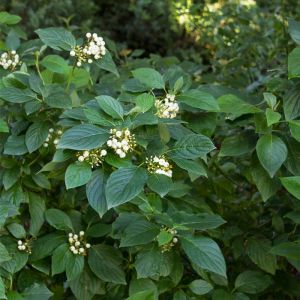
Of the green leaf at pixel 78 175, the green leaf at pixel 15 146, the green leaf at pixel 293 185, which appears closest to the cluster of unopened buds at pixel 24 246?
the green leaf at pixel 15 146

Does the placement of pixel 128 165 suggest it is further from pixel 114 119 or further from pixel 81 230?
pixel 81 230

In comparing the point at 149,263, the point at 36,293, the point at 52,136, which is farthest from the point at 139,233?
the point at 52,136

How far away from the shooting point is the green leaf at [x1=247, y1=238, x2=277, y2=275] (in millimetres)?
1609

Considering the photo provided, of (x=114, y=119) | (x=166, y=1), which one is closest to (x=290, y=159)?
(x=114, y=119)

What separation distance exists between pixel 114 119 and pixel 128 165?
12cm

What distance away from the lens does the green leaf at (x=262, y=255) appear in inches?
63.4

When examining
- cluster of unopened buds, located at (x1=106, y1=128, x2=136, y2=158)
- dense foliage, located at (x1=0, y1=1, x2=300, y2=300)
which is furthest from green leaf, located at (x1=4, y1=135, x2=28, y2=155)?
cluster of unopened buds, located at (x1=106, y1=128, x2=136, y2=158)

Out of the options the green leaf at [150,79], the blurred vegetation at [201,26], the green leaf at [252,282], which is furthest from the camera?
the blurred vegetation at [201,26]

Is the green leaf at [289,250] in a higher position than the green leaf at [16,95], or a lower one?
lower

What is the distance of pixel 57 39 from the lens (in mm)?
1476

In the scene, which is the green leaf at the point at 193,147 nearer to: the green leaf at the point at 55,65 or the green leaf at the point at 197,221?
the green leaf at the point at 197,221

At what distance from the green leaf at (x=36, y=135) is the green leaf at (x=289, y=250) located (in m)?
0.66

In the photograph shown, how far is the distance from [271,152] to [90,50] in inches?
21.4

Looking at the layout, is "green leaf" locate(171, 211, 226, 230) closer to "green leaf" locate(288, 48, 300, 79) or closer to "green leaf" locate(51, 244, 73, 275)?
"green leaf" locate(51, 244, 73, 275)
